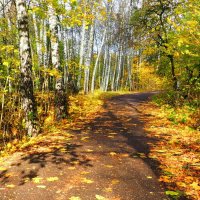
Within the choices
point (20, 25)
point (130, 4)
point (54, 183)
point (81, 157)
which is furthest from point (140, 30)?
point (130, 4)

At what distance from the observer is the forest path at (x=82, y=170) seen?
13.8 ft

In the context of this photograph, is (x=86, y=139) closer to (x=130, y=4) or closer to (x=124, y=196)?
(x=124, y=196)

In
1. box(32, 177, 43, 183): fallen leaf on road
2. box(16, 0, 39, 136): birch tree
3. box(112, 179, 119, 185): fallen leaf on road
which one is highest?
box(16, 0, 39, 136): birch tree

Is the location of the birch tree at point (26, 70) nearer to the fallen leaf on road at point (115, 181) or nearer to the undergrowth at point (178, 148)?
the undergrowth at point (178, 148)

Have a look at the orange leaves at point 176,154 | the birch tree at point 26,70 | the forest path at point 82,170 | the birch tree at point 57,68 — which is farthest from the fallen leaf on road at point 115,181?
the birch tree at point 57,68

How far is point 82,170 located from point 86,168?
12 centimetres

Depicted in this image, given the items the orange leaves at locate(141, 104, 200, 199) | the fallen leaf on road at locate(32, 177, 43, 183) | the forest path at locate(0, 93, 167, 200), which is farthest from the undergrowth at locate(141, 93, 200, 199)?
the fallen leaf on road at locate(32, 177, 43, 183)

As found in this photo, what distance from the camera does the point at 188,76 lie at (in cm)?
1354

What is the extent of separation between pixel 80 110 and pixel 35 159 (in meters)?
7.30

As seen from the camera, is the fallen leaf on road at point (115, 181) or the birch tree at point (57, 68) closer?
the fallen leaf on road at point (115, 181)

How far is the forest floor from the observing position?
13.8 ft

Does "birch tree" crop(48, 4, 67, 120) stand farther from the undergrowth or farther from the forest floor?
the undergrowth

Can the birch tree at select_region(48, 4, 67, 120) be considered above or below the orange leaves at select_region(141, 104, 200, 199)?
above

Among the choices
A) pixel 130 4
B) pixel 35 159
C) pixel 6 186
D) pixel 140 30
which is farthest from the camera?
pixel 130 4
